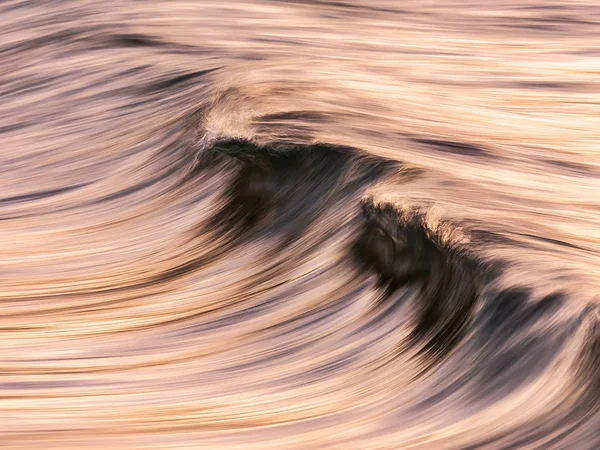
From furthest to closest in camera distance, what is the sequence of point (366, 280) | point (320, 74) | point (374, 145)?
point (320, 74)
point (374, 145)
point (366, 280)

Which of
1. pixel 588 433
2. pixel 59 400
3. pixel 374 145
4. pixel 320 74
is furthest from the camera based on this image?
pixel 320 74

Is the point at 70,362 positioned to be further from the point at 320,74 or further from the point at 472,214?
the point at 320,74

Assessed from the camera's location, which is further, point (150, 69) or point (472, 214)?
point (150, 69)

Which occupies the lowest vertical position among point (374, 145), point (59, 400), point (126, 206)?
point (59, 400)

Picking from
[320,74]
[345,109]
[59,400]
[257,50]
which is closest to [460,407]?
[59,400]

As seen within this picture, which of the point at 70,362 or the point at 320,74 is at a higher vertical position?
the point at 320,74

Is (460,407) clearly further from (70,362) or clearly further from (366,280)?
(70,362)
